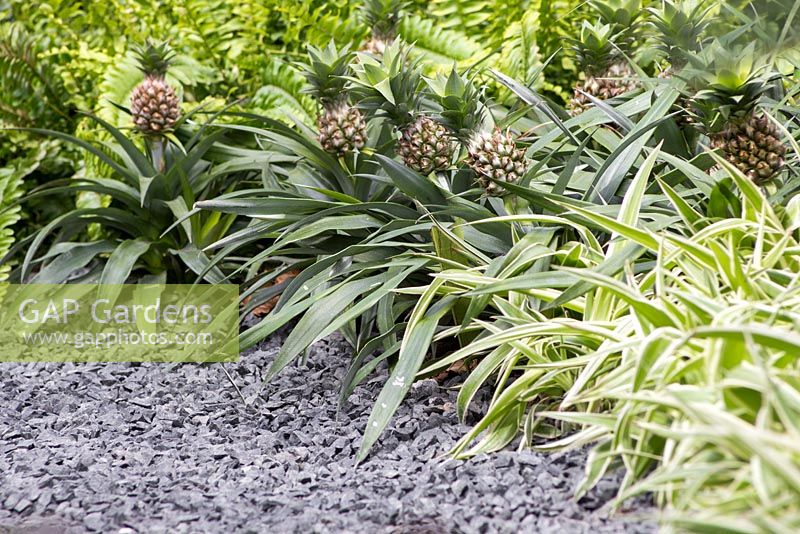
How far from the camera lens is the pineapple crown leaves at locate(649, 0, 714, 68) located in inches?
87.0

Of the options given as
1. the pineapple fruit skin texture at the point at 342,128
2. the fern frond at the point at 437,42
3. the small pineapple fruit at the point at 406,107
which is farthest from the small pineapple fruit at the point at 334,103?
the fern frond at the point at 437,42

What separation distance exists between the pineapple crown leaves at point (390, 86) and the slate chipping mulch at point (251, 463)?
0.75 meters

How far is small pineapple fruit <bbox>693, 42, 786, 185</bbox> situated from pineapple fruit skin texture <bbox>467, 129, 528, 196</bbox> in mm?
459

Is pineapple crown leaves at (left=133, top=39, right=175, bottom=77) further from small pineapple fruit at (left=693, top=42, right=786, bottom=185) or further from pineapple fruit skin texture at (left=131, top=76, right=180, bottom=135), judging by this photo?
small pineapple fruit at (left=693, top=42, right=786, bottom=185)

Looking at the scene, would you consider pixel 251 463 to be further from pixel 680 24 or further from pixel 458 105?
pixel 680 24

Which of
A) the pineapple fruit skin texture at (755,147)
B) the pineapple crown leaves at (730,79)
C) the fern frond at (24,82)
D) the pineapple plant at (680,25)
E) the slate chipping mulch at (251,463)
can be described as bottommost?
the slate chipping mulch at (251,463)

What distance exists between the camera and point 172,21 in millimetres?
4082

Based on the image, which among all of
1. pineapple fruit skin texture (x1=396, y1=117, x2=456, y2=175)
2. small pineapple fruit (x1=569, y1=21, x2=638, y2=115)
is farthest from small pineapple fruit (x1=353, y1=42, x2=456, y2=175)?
small pineapple fruit (x1=569, y1=21, x2=638, y2=115)

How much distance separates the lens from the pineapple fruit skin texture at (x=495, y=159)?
210 cm

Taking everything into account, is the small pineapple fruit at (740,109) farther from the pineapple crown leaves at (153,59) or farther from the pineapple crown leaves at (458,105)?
the pineapple crown leaves at (153,59)

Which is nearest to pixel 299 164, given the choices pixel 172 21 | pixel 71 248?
pixel 71 248

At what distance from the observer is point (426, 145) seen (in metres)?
2.21

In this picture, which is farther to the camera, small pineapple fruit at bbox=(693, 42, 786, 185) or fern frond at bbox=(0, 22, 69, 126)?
fern frond at bbox=(0, 22, 69, 126)

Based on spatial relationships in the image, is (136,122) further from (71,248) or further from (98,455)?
(98,455)
